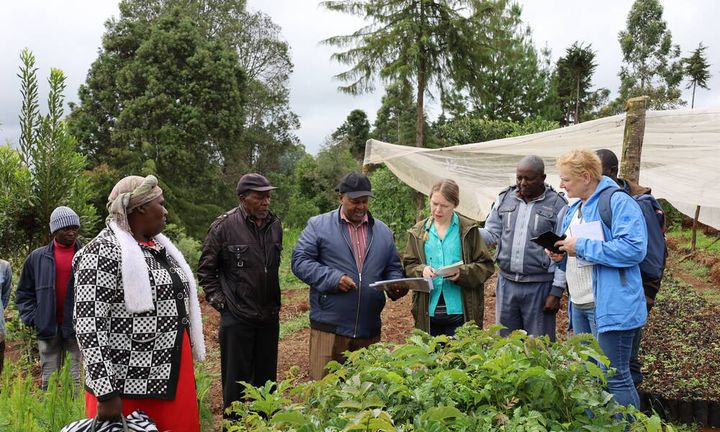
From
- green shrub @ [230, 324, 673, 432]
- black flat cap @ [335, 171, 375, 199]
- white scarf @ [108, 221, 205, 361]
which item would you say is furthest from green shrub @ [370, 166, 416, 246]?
green shrub @ [230, 324, 673, 432]

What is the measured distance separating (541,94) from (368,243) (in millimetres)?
30098

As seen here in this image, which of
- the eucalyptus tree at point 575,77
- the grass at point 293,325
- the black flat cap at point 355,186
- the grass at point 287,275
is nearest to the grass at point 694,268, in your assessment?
the grass at point 287,275

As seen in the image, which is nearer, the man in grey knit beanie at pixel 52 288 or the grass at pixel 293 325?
the man in grey knit beanie at pixel 52 288

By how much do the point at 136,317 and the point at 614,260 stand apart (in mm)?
2290

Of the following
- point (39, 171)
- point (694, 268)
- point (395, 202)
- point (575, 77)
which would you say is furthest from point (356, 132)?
point (39, 171)

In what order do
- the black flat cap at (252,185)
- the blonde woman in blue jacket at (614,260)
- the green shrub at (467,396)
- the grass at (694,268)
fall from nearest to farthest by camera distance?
the green shrub at (467,396)
the blonde woman in blue jacket at (614,260)
the black flat cap at (252,185)
the grass at (694,268)

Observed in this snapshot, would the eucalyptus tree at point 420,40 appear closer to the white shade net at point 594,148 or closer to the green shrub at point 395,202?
the green shrub at point 395,202

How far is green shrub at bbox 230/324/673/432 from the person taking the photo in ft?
5.21

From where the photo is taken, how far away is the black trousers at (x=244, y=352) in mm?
3779

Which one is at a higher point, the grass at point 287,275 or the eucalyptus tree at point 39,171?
the eucalyptus tree at point 39,171

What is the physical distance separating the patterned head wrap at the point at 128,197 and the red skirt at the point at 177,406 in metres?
0.59

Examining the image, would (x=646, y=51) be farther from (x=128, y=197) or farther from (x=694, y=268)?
(x=128, y=197)

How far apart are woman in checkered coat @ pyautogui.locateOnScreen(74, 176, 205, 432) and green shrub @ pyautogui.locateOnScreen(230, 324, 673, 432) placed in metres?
0.74

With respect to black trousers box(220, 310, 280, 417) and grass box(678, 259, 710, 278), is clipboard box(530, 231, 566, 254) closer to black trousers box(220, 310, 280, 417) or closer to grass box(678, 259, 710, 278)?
black trousers box(220, 310, 280, 417)
